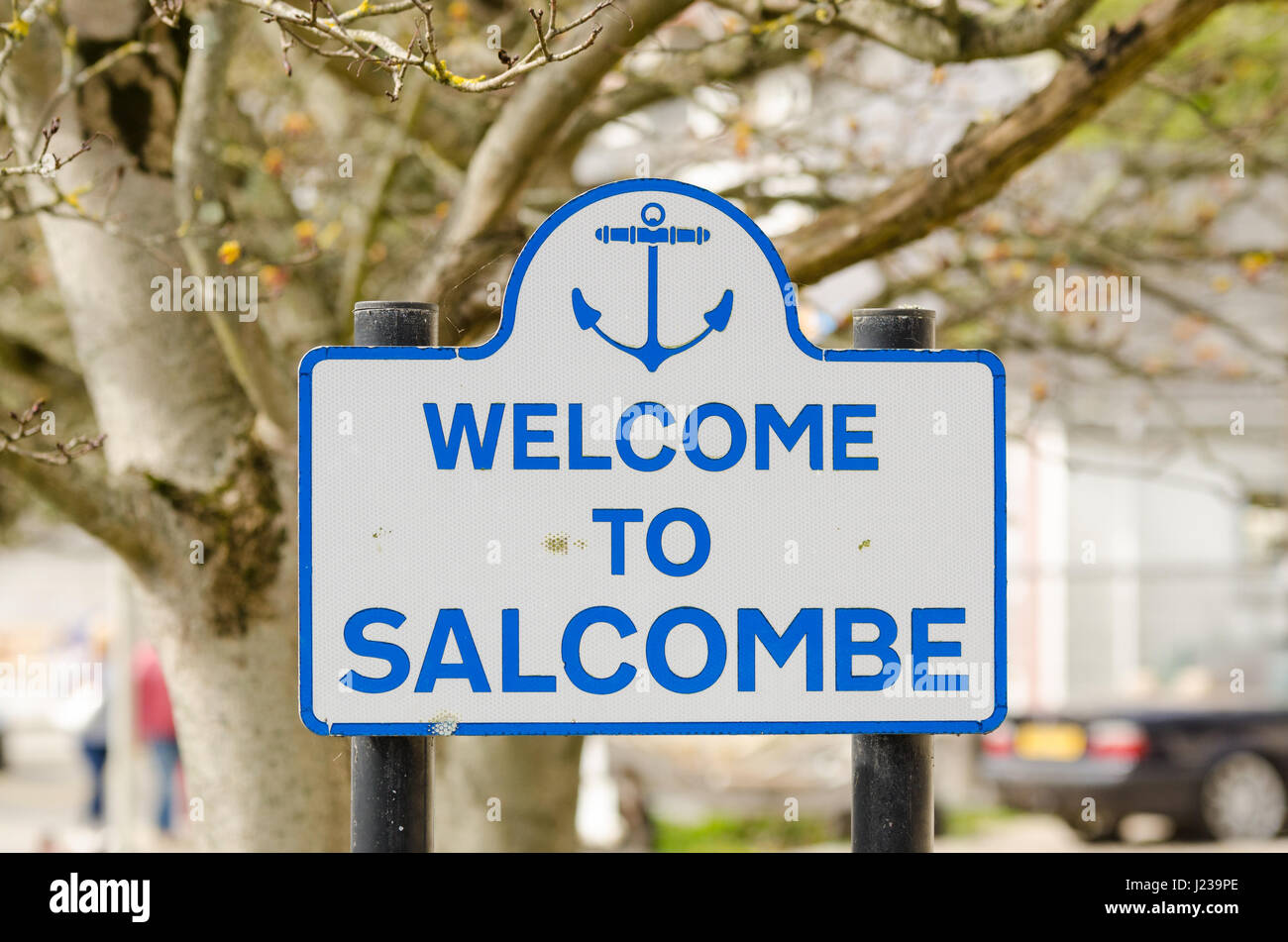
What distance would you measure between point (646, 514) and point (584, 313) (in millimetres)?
346

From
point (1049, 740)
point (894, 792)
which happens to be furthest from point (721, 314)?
point (1049, 740)

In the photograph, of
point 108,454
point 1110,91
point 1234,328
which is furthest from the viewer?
point 1234,328

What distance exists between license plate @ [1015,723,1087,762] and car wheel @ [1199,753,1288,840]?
103cm

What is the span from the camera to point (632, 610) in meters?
2.25

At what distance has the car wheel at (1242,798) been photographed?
10.8m

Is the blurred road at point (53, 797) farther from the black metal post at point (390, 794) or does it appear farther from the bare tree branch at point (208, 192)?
the black metal post at point (390, 794)

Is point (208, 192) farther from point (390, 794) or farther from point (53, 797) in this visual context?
point (53, 797)

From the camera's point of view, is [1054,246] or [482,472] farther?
[1054,246]

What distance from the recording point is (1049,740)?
10930 millimetres

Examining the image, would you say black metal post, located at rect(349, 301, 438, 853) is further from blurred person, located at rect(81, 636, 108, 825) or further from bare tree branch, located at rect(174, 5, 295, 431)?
blurred person, located at rect(81, 636, 108, 825)

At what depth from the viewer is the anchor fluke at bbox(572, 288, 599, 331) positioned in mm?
2279

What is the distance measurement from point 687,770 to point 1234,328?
622 centimetres

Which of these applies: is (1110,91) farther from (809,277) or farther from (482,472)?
(482,472)
